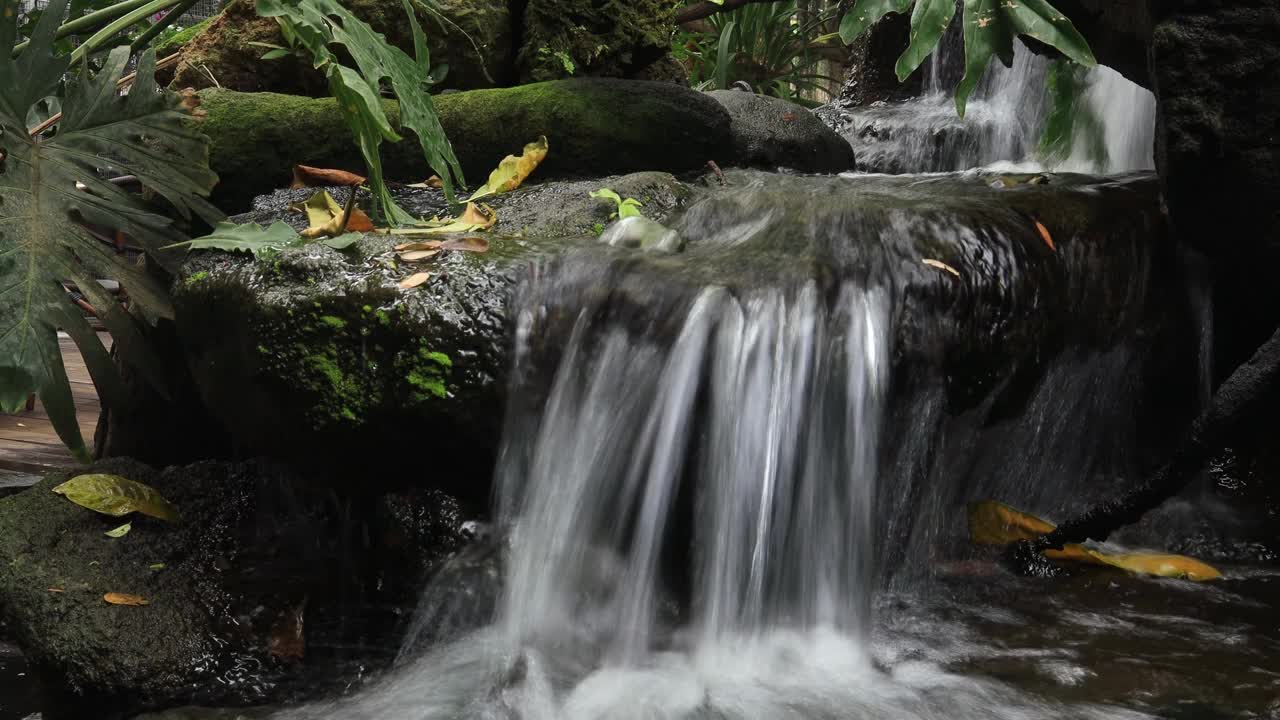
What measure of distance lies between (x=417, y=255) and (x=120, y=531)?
3.49 feet

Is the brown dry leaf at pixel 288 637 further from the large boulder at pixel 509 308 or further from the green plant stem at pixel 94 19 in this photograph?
the green plant stem at pixel 94 19

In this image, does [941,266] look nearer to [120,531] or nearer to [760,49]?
[120,531]

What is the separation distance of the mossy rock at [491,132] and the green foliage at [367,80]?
27.3 inches

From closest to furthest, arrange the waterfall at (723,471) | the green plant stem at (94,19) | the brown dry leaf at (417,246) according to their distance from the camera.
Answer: the waterfall at (723,471)
the brown dry leaf at (417,246)
the green plant stem at (94,19)

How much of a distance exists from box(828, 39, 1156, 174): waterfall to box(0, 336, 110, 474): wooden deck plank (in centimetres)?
394

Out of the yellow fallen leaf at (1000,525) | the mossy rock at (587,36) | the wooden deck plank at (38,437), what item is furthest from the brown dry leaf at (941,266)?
the wooden deck plank at (38,437)

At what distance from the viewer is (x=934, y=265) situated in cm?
256

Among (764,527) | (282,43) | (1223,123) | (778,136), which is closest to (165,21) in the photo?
(282,43)

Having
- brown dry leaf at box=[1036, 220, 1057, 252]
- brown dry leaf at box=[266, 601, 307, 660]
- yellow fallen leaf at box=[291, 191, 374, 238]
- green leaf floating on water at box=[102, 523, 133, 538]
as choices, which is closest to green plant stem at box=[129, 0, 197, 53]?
yellow fallen leaf at box=[291, 191, 374, 238]

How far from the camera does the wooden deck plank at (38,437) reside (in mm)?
3836

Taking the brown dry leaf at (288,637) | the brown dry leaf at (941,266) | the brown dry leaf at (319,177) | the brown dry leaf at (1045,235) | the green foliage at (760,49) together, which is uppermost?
the green foliage at (760,49)

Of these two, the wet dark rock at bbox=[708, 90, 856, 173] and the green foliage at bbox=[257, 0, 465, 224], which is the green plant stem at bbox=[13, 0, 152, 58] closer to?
the green foliage at bbox=[257, 0, 465, 224]

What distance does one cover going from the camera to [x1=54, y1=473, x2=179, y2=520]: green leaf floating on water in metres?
2.61

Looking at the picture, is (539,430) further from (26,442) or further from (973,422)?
(26,442)
